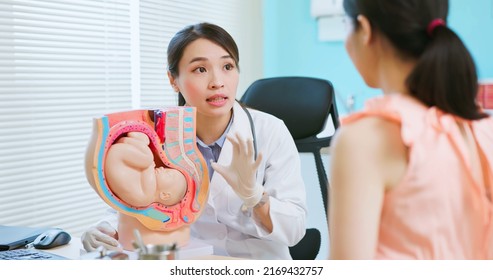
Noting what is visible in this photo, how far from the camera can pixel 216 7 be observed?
3434 mm

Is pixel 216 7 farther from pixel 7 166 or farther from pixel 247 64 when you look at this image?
pixel 7 166

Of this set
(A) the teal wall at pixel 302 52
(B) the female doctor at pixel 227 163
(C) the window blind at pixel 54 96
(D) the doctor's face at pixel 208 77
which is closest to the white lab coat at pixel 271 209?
(B) the female doctor at pixel 227 163

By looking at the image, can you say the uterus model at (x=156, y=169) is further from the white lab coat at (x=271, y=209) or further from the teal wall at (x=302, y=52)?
the teal wall at (x=302, y=52)

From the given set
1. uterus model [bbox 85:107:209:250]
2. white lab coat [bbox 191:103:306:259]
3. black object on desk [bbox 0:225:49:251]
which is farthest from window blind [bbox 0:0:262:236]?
uterus model [bbox 85:107:209:250]

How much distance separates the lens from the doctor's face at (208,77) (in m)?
1.56

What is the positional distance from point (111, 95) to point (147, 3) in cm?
56

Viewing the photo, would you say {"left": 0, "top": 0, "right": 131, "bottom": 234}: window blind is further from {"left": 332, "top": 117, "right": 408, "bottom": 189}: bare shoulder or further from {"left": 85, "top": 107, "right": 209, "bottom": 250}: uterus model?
{"left": 332, "top": 117, "right": 408, "bottom": 189}: bare shoulder

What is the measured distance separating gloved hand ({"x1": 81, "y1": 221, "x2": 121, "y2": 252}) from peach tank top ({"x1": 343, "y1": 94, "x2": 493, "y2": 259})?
74 cm

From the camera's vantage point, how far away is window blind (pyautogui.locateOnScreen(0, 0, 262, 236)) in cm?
229

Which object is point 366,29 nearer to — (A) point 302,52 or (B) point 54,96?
(B) point 54,96

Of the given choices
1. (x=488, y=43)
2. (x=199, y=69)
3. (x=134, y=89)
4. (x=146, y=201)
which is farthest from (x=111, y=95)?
(x=488, y=43)

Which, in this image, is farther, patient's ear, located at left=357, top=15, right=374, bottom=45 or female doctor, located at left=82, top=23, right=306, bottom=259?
female doctor, located at left=82, top=23, right=306, bottom=259

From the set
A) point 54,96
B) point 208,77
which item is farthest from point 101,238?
point 54,96

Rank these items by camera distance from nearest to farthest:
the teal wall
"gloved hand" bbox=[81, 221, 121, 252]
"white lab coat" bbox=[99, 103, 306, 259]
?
"gloved hand" bbox=[81, 221, 121, 252] → "white lab coat" bbox=[99, 103, 306, 259] → the teal wall
